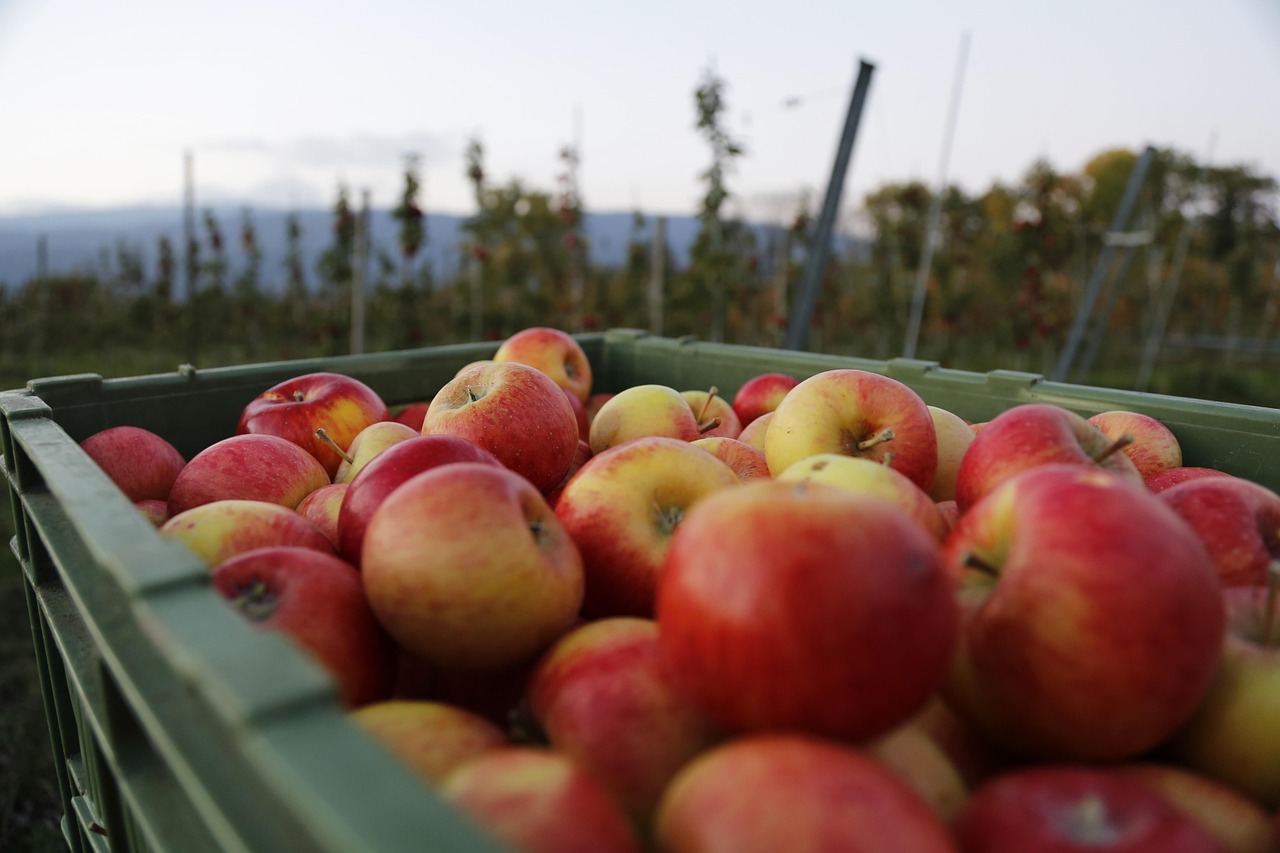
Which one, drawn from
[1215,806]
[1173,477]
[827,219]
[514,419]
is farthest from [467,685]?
[827,219]

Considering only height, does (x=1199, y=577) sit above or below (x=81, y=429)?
above

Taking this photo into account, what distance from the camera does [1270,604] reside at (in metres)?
1.01

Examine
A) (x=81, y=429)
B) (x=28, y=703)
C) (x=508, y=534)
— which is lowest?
(x=28, y=703)

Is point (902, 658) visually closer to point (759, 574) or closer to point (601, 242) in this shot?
point (759, 574)

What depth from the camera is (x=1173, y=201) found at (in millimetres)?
18250

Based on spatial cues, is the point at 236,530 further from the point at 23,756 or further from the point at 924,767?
the point at 23,756

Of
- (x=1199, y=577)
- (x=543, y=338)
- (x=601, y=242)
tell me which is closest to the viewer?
(x=1199, y=577)

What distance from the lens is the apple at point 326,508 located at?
1.55 m

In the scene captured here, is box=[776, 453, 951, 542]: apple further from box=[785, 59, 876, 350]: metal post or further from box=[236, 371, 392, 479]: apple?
box=[785, 59, 876, 350]: metal post

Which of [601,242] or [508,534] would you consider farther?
[601,242]

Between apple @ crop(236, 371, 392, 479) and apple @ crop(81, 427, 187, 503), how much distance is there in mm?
204

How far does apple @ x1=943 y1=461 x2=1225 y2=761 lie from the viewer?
33.9 inches

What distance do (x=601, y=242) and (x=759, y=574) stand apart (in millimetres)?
15505

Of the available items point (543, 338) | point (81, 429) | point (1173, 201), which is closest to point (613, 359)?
point (543, 338)
